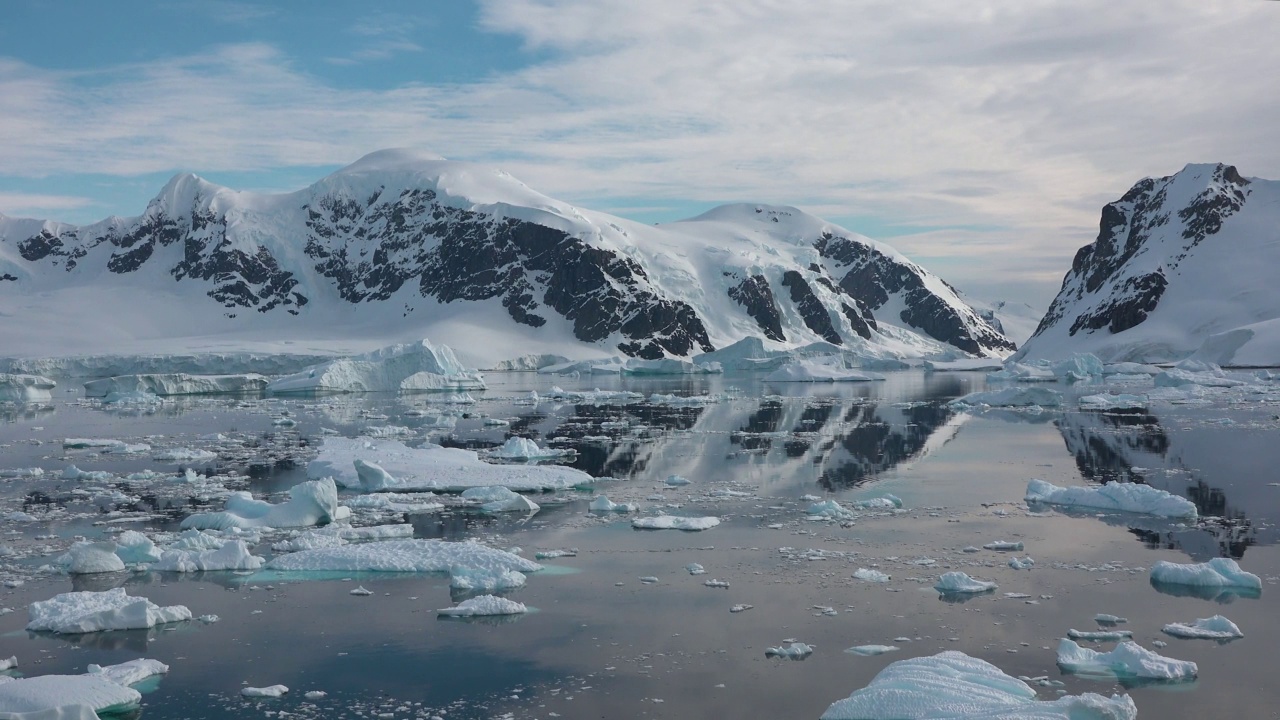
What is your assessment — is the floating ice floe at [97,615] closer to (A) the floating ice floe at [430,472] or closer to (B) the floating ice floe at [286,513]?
(B) the floating ice floe at [286,513]

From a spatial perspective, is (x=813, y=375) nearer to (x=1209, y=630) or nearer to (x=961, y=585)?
(x=961, y=585)

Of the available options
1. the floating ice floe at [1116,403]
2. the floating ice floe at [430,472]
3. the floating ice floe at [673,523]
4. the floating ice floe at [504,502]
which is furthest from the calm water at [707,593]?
the floating ice floe at [1116,403]

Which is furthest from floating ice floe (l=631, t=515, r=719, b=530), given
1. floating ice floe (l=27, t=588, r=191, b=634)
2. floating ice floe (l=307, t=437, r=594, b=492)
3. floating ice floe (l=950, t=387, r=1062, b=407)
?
floating ice floe (l=950, t=387, r=1062, b=407)

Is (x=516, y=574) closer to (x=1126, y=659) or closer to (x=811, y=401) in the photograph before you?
(x=1126, y=659)

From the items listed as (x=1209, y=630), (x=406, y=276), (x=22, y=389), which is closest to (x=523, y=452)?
(x=1209, y=630)

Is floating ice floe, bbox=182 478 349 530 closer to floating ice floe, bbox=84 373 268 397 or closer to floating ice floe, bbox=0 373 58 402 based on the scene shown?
floating ice floe, bbox=0 373 58 402

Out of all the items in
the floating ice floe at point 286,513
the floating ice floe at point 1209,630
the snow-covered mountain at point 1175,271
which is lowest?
the floating ice floe at point 1209,630
